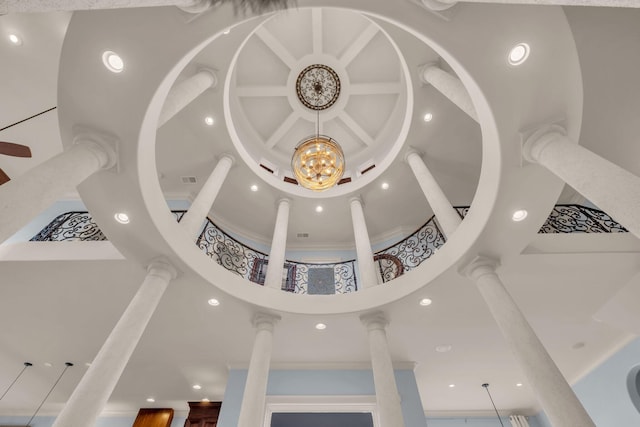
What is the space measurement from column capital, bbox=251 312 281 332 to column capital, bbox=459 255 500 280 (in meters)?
3.71

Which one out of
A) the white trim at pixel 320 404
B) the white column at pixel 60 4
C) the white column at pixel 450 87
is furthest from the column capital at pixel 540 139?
the white trim at pixel 320 404

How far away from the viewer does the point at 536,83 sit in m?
3.88

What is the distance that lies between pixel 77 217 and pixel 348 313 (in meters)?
6.29

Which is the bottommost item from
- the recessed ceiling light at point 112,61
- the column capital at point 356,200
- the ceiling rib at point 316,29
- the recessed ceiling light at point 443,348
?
the recessed ceiling light at point 443,348

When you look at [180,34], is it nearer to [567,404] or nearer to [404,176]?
[567,404]

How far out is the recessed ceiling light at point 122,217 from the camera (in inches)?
196

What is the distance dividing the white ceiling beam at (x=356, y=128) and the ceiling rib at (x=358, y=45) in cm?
163

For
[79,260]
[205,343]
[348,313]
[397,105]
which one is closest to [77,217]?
[79,260]

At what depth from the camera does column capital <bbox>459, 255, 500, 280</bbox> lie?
517cm

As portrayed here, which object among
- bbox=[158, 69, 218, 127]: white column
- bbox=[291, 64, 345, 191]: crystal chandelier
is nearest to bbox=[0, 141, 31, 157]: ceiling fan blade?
bbox=[158, 69, 218, 127]: white column

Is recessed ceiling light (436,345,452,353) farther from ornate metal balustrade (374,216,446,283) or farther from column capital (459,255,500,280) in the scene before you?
column capital (459,255,500,280)

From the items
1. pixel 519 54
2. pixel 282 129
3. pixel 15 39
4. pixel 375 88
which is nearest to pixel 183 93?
pixel 15 39

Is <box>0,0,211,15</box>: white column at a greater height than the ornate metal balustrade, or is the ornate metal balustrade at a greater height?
the ornate metal balustrade

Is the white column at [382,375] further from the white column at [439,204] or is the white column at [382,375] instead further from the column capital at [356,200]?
the column capital at [356,200]
